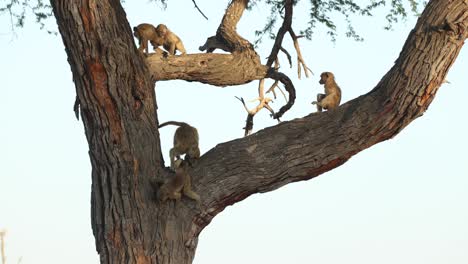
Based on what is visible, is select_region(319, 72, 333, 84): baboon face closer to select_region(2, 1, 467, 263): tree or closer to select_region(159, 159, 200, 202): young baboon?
select_region(2, 1, 467, 263): tree

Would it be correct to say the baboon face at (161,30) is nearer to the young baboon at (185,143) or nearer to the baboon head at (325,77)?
the young baboon at (185,143)

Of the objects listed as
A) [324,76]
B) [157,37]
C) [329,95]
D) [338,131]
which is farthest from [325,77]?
[338,131]

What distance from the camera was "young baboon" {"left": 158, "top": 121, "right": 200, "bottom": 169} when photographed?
7.64 meters

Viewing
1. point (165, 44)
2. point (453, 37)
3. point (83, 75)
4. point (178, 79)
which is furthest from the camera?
point (165, 44)

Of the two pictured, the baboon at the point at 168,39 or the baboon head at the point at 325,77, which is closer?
the baboon head at the point at 325,77

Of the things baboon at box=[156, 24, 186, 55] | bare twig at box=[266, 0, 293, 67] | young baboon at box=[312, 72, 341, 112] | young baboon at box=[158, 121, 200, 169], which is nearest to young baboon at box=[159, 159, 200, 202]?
young baboon at box=[158, 121, 200, 169]

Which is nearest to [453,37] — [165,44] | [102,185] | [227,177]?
[227,177]

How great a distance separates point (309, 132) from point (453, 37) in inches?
55.9

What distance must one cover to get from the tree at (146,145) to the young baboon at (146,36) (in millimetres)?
1937

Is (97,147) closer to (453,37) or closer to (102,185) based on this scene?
(102,185)

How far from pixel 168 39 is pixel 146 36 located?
25cm

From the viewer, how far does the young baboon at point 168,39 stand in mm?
9133

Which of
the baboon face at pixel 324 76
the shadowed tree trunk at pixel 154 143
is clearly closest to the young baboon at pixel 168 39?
the baboon face at pixel 324 76

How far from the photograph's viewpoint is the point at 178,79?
8.44m
